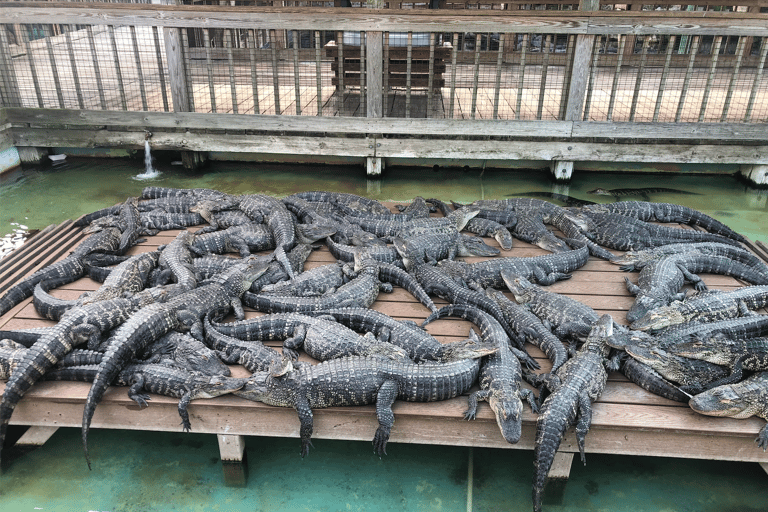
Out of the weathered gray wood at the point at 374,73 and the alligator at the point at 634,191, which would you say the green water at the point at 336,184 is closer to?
the alligator at the point at 634,191

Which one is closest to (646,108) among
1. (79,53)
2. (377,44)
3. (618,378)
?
(377,44)

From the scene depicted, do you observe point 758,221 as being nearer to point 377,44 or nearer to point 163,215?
point 377,44

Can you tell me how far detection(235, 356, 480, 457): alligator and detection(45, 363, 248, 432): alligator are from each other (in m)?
0.12

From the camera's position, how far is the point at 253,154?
7332mm

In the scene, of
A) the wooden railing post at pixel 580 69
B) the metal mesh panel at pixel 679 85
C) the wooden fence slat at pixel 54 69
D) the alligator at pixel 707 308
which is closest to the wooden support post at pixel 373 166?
the wooden railing post at pixel 580 69

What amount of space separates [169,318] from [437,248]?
1978mm

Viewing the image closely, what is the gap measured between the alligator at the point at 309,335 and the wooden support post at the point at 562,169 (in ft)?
14.3

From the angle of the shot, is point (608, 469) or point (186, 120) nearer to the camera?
point (608, 469)

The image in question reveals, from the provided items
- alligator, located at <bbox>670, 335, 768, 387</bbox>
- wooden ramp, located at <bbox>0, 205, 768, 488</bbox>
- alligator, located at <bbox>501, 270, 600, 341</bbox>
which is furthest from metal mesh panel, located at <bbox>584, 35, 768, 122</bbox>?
wooden ramp, located at <bbox>0, 205, 768, 488</bbox>

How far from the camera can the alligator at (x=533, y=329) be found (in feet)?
9.64

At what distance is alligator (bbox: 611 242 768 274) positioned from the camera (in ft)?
12.9

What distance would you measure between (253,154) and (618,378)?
5757 millimetres

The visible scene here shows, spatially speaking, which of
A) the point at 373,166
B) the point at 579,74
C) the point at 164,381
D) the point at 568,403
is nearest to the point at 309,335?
the point at 164,381

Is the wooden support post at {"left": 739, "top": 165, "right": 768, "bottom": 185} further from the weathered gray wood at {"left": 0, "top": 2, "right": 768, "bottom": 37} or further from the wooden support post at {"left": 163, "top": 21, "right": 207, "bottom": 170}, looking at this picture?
the wooden support post at {"left": 163, "top": 21, "right": 207, "bottom": 170}
